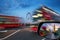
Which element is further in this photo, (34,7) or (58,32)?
(34,7)

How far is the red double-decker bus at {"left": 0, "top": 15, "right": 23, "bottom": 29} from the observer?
7.51ft

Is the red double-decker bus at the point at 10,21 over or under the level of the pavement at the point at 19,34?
over

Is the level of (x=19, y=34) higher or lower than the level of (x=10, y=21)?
lower

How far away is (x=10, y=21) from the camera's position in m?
2.34

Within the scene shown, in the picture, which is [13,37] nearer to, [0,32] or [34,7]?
[0,32]

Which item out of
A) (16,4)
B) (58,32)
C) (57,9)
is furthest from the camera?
(16,4)

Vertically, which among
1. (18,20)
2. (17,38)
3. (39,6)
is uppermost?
(39,6)

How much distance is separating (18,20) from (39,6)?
0.27 meters

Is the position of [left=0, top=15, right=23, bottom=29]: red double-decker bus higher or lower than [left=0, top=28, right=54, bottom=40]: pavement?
higher

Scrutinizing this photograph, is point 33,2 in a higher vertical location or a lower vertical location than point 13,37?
higher

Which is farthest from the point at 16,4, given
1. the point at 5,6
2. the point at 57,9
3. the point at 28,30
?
the point at 57,9

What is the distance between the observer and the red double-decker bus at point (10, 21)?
229cm

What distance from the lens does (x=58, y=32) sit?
0.92 metres

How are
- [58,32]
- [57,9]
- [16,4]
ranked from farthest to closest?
[16,4] < [57,9] < [58,32]
